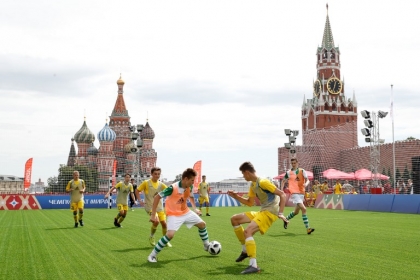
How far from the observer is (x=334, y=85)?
146750mm

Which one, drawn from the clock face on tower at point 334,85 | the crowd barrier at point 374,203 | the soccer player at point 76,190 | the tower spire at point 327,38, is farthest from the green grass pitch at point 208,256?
the tower spire at point 327,38

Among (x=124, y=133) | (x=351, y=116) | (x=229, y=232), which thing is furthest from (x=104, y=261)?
(x=351, y=116)

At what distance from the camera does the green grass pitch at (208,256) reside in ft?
27.2

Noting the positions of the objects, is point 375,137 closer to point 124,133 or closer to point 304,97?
point 124,133

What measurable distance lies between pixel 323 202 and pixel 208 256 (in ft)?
83.6

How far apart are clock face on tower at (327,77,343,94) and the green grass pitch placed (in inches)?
5298

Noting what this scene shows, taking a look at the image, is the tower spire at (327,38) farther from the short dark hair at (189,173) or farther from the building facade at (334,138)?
the short dark hair at (189,173)

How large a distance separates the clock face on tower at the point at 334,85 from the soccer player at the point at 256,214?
141 metres

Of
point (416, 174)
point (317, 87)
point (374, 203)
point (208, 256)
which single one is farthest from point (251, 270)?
point (317, 87)

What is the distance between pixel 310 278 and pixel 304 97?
14790cm

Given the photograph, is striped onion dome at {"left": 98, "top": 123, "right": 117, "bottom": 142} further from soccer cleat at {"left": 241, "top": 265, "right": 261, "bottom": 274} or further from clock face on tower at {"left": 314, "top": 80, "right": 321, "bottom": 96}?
soccer cleat at {"left": 241, "top": 265, "right": 261, "bottom": 274}

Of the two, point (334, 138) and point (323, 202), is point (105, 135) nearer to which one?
point (334, 138)

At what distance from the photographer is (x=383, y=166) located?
232 ft

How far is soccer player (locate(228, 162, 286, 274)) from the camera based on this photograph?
8430mm
